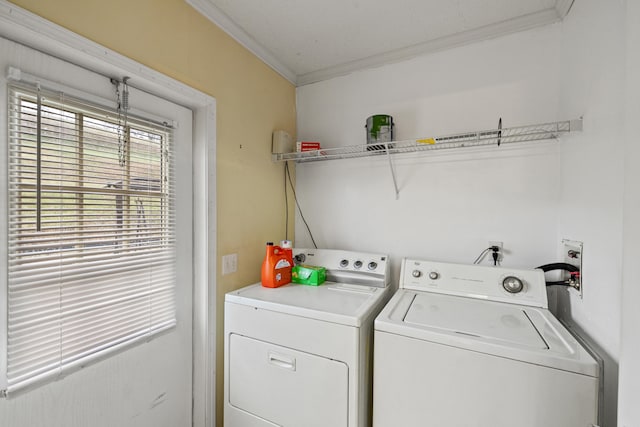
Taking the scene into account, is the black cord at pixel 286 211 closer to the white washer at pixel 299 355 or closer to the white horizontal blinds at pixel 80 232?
the white washer at pixel 299 355

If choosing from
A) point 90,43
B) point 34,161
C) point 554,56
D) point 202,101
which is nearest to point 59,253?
point 34,161

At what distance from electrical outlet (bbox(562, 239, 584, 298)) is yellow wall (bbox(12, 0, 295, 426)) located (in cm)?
176

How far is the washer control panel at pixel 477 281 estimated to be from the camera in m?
1.36

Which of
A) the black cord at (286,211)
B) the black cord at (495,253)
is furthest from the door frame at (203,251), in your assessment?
the black cord at (495,253)

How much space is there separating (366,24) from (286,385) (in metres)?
2.11

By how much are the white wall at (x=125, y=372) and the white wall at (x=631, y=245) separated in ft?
5.57

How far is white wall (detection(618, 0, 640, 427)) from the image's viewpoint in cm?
54

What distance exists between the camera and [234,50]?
165cm

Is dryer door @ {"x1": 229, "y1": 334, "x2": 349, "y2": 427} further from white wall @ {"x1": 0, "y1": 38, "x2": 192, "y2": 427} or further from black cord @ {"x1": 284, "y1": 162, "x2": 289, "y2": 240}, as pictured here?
black cord @ {"x1": 284, "y1": 162, "x2": 289, "y2": 240}

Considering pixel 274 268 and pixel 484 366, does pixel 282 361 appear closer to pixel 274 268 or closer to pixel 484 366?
pixel 274 268

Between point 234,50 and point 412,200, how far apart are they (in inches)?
61.0

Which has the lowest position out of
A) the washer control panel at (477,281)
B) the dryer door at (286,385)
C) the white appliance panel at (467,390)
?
the dryer door at (286,385)

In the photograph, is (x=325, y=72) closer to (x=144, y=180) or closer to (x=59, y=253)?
(x=144, y=180)

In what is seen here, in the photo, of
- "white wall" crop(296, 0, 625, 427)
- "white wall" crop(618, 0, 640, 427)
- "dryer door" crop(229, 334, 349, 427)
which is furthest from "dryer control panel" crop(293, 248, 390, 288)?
"white wall" crop(618, 0, 640, 427)
